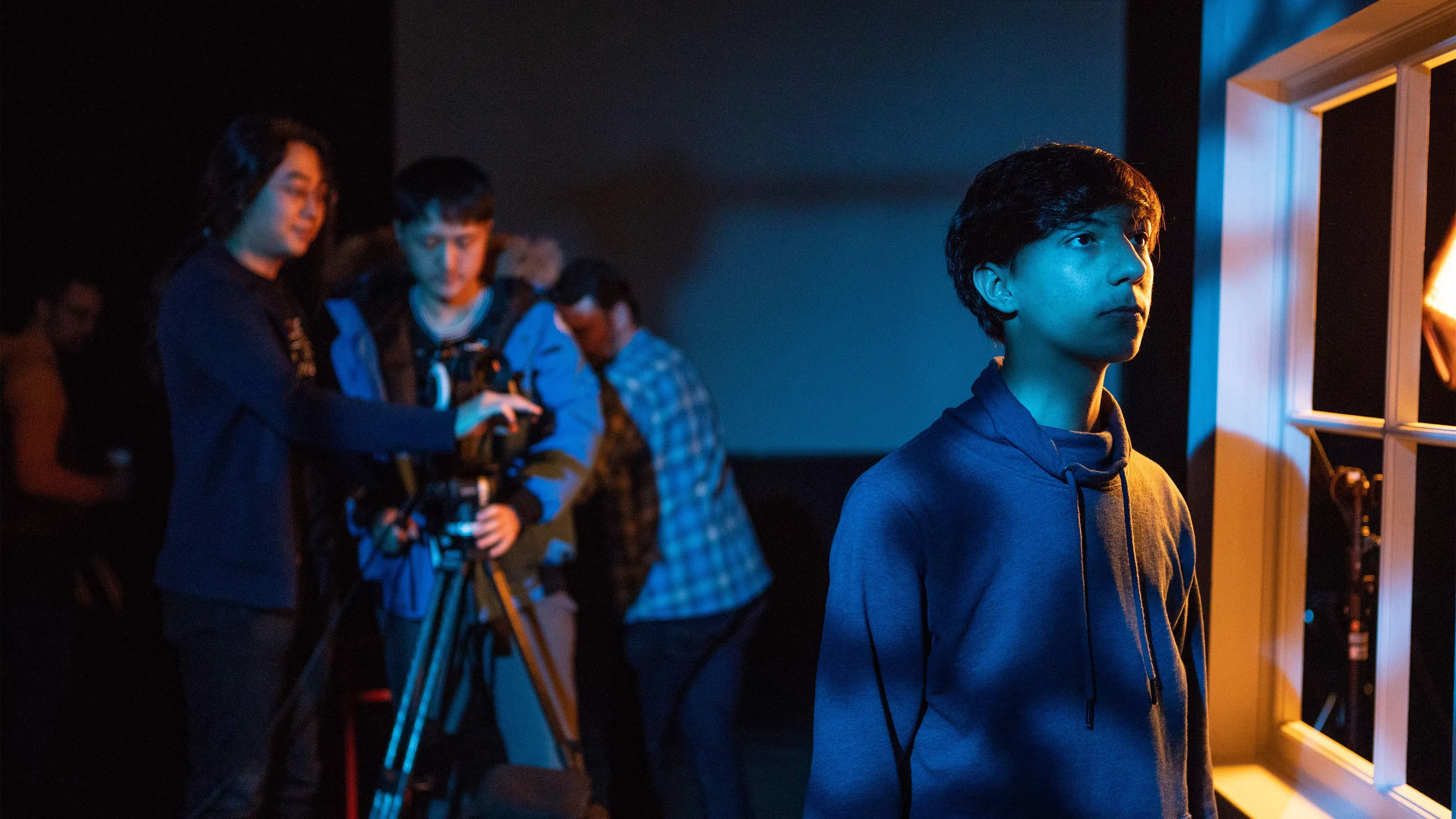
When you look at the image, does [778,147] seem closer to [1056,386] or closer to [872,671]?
[1056,386]

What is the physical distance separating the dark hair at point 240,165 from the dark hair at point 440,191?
0.24m

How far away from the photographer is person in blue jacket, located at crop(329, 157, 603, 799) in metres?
2.02

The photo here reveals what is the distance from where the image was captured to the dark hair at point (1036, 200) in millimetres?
1028

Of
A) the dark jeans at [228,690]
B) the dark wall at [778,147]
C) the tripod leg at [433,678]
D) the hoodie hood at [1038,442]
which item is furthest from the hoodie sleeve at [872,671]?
the dark wall at [778,147]

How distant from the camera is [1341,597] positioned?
1.65 meters

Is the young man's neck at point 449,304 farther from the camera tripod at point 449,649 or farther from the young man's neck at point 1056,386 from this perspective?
the young man's neck at point 1056,386

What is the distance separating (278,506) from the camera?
1.88 metres

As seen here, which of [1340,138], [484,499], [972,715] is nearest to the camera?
[972,715]

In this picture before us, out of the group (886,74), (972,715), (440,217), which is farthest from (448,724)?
(886,74)

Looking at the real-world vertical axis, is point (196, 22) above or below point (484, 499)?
above

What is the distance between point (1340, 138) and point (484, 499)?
5.56 feet

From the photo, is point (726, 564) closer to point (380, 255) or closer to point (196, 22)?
point (380, 255)

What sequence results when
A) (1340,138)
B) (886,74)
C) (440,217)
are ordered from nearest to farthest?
(1340,138) < (440,217) < (886,74)

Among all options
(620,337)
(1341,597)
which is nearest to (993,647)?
(1341,597)
